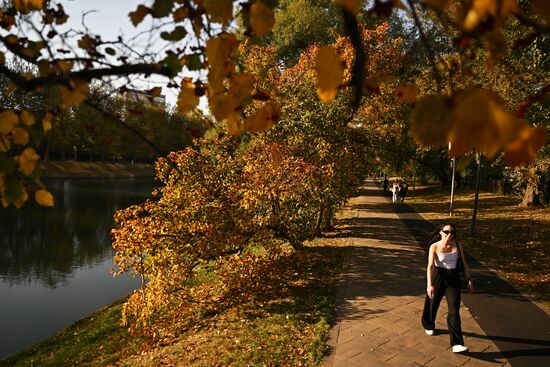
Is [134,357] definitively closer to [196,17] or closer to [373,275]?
[373,275]

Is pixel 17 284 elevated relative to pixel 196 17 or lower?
lower

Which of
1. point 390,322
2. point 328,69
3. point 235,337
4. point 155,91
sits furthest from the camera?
point 390,322

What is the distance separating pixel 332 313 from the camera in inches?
321

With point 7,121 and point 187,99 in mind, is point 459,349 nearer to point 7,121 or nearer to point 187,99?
point 187,99

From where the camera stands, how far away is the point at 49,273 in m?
15.9

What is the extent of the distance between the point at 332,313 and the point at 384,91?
12143 millimetres

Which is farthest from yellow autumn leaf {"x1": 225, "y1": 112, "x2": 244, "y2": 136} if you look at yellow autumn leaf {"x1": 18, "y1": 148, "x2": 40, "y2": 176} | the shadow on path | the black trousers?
the shadow on path

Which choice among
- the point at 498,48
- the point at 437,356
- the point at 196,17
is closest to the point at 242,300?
the point at 437,356

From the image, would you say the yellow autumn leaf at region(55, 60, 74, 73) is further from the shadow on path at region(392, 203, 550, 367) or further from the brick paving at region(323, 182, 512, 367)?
the shadow on path at region(392, 203, 550, 367)

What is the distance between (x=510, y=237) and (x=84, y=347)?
48.7ft

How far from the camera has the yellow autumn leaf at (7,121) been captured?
2.13m

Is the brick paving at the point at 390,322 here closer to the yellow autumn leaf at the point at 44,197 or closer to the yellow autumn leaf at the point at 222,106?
the yellow autumn leaf at the point at 44,197

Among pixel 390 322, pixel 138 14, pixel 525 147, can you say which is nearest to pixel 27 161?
pixel 138 14

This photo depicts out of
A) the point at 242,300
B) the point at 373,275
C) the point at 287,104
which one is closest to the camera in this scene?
the point at 242,300
